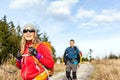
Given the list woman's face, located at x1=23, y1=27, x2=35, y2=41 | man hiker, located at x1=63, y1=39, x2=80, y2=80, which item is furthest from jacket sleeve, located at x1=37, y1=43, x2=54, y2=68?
man hiker, located at x1=63, y1=39, x2=80, y2=80

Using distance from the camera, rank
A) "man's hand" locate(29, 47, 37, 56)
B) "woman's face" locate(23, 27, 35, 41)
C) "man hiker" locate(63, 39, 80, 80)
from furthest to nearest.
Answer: "man hiker" locate(63, 39, 80, 80)
"woman's face" locate(23, 27, 35, 41)
"man's hand" locate(29, 47, 37, 56)

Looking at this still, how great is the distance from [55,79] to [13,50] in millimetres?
16278

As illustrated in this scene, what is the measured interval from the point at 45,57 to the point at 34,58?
0.17 m

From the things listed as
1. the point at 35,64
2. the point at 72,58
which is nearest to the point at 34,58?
the point at 35,64

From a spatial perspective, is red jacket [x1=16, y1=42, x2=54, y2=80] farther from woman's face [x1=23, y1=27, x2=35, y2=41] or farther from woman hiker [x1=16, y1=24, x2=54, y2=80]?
woman's face [x1=23, y1=27, x2=35, y2=41]

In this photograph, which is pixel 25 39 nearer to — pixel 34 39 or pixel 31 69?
pixel 34 39

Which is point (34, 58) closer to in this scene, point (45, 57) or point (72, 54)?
point (45, 57)

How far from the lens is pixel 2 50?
100 feet

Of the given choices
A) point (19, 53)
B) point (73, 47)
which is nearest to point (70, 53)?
point (73, 47)

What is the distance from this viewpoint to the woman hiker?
5266 millimetres

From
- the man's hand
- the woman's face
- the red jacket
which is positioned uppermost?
the woman's face

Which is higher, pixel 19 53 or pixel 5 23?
pixel 5 23

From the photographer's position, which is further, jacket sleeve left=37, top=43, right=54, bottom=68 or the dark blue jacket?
the dark blue jacket

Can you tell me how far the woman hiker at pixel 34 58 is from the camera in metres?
5.27
